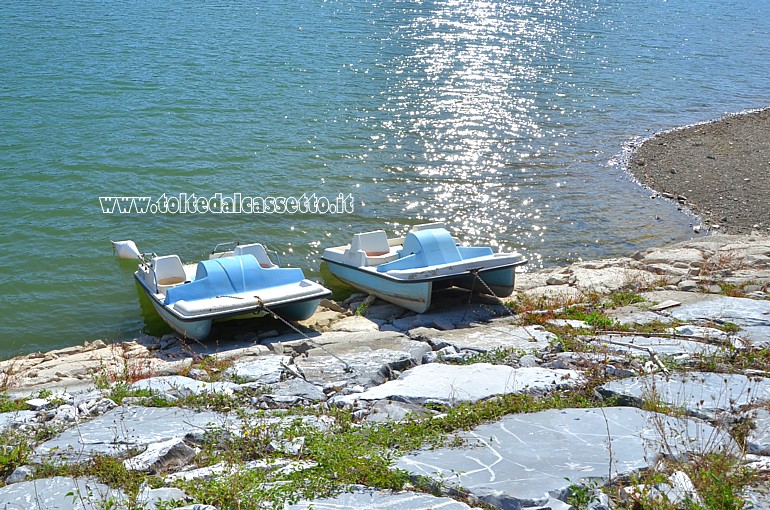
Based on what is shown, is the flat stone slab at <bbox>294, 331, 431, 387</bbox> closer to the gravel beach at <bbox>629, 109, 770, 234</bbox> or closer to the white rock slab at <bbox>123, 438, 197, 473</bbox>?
the white rock slab at <bbox>123, 438, 197, 473</bbox>

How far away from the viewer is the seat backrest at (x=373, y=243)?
1388cm

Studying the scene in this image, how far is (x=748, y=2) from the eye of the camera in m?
63.6

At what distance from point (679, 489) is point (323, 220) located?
13011 millimetres

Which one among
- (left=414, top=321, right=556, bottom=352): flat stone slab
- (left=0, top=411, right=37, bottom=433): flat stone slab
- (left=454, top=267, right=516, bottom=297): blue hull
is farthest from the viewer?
(left=454, top=267, right=516, bottom=297): blue hull

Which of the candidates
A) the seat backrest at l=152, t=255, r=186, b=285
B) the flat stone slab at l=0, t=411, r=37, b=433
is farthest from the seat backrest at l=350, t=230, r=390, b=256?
the flat stone slab at l=0, t=411, r=37, b=433

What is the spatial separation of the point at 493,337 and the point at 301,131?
1397 cm

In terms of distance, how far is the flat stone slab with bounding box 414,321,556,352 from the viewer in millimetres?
9727

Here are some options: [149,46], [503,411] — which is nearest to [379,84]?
[149,46]

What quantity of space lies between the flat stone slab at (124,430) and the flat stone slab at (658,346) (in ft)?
14.7

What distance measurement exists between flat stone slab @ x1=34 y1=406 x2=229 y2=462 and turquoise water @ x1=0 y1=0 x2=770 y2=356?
5.79 m

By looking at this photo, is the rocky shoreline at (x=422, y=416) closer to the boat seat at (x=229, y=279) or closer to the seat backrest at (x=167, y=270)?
the boat seat at (x=229, y=279)

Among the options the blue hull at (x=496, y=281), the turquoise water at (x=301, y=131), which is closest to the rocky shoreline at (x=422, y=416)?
the blue hull at (x=496, y=281)

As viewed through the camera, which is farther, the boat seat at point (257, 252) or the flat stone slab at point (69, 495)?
the boat seat at point (257, 252)

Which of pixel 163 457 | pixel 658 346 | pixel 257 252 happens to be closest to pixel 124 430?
pixel 163 457
